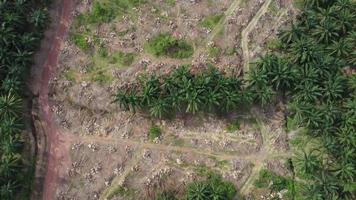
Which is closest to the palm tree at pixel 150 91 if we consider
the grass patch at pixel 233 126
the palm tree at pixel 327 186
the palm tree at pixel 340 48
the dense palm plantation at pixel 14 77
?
the grass patch at pixel 233 126

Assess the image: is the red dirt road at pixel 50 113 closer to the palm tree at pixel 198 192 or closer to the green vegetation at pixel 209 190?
the green vegetation at pixel 209 190

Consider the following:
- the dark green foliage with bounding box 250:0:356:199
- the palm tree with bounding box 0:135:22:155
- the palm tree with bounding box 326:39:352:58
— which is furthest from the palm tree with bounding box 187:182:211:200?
the palm tree with bounding box 326:39:352:58

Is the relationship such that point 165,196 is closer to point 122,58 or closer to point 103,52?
point 122,58

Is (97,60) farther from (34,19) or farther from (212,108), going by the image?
(212,108)

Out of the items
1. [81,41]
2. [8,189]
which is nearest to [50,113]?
[81,41]

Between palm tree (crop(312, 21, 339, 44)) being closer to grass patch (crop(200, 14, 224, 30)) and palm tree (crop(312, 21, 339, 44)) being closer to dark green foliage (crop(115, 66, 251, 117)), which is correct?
dark green foliage (crop(115, 66, 251, 117))
